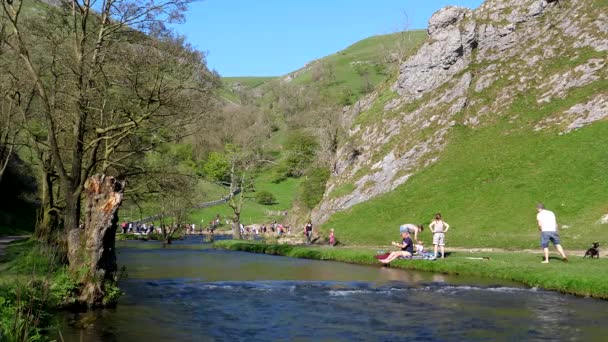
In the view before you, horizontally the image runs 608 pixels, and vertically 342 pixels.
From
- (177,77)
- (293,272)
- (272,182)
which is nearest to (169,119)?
(177,77)

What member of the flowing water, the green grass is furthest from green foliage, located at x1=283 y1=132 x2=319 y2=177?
the flowing water

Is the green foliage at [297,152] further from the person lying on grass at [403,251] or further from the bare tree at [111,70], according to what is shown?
the bare tree at [111,70]

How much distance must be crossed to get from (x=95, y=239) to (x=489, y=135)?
44.4 meters

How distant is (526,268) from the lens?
982 inches

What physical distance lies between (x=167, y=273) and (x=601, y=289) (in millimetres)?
21431

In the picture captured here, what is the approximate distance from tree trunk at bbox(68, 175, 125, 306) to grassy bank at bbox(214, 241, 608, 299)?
16425 mm

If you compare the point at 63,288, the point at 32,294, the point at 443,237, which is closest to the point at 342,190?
the point at 443,237

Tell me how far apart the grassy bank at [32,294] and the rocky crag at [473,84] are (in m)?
41.7

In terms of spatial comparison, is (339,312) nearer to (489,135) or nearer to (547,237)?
(547,237)

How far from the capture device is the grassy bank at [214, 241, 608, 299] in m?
20.4

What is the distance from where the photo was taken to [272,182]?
142500 mm

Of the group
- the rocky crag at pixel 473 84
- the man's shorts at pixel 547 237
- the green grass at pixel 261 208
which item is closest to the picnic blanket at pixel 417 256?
the man's shorts at pixel 547 237

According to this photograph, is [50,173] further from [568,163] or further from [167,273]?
[568,163]

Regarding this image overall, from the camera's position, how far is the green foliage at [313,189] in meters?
83.4
